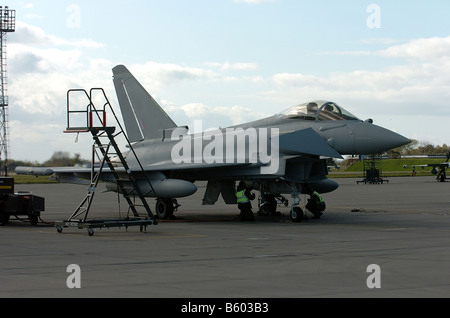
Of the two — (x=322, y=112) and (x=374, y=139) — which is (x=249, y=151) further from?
(x=374, y=139)

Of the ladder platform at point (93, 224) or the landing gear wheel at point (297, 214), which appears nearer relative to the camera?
the ladder platform at point (93, 224)

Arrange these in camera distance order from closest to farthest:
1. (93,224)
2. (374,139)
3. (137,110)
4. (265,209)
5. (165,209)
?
(93,224), (374,139), (165,209), (265,209), (137,110)

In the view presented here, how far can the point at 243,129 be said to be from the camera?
62.4 ft

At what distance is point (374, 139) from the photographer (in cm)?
1636

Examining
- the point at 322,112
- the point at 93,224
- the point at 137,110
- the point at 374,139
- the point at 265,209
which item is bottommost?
the point at 265,209

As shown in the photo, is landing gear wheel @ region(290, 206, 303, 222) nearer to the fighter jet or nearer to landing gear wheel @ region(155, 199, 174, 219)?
the fighter jet

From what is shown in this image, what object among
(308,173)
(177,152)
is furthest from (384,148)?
(177,152)

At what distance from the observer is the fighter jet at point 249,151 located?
1670 centimetres

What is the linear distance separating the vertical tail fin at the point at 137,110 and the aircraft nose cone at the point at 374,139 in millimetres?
7461

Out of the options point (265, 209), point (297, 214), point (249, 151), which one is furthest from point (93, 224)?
point (265, 209)

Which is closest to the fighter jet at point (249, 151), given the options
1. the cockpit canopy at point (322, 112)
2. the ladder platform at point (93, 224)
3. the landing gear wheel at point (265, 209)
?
the cockpit canopy at point (322, 112)

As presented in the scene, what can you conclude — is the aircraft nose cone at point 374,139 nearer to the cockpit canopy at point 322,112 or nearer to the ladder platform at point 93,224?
the cockpit canopy at point 322,112

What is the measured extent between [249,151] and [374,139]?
3614mm
